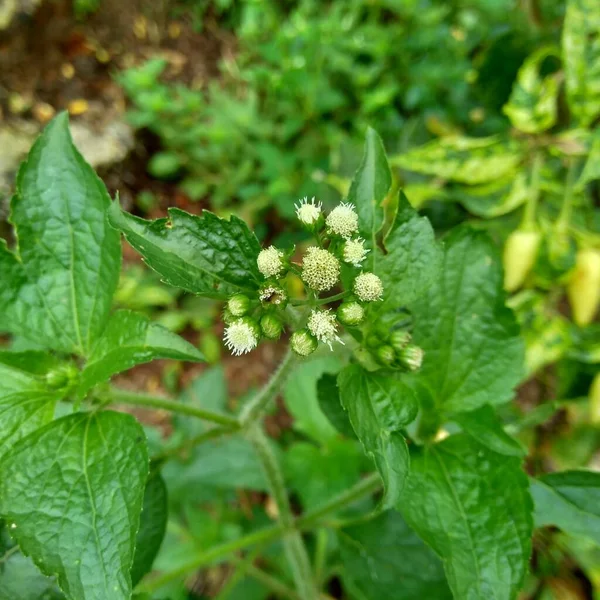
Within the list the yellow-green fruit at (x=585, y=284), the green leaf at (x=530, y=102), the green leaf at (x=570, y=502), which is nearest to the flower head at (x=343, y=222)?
the green leaf at (x=570, y=502)

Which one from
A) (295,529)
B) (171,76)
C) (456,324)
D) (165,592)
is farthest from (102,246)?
(171,76)

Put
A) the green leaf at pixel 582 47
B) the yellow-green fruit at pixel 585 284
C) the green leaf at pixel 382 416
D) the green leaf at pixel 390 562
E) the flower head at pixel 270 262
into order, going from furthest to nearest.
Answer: the yellow-green fruit at pixel 585 284, the green leaf at pixel 582 47, the green leaf at pixel 390 562, the flower head at pixel 270 262, the green leaf at pixel 382 416

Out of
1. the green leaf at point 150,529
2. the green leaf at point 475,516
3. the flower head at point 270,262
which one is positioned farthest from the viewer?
the green leaf at point 150,529

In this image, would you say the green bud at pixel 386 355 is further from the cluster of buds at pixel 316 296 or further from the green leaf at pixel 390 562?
the green leaf at pixel 390 562

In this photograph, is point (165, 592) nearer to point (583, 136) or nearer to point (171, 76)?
point (583, 136)

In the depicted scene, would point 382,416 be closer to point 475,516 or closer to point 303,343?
point 303,343

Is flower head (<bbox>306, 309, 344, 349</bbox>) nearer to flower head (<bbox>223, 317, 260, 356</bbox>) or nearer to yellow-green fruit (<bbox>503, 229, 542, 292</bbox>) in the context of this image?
flower head (<bbox>223, 317, 260, 356</bbox>)

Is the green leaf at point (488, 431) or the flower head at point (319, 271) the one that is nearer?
the flower head at point (319, 271)
